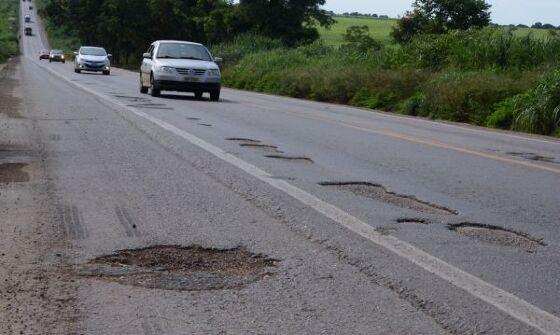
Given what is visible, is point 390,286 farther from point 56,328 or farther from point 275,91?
point 275,91

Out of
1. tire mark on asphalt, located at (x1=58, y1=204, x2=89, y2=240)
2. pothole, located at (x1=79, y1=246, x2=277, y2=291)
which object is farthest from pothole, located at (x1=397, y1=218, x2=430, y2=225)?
tire mark on asphalt, located at (x1=58, y1=204, x2=89, y2=240)

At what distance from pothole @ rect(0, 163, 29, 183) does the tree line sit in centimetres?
5093

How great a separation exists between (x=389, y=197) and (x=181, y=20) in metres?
67.0

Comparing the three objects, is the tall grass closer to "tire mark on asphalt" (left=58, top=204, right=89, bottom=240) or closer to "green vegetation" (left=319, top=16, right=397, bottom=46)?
"tire mark on asphalt" (left=58, top=204, right=89, bottom=240)

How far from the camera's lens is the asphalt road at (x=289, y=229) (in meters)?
4.67

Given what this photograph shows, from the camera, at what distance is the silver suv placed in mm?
23250

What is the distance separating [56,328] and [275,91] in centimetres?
3122

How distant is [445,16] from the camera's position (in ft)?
173

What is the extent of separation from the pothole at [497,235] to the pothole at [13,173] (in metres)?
4.50

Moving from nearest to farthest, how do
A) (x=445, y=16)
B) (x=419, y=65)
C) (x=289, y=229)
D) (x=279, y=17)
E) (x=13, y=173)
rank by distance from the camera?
1. (x=289, y=229)
2. (x=13, y=173)
3. (x=419, y=65)
4. (x=445, y=16)
5. (x=279, y=17)

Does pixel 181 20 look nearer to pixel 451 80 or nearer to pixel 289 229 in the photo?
pixel 451 80

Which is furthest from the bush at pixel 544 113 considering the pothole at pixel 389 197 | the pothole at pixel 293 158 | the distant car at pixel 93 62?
the distant car at pixel 93 62

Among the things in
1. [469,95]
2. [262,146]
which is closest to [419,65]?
[469,95]

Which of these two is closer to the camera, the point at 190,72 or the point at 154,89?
the point at 190,72
